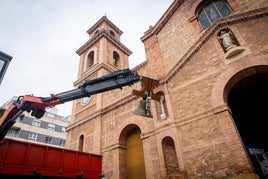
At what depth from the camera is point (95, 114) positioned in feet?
44.1

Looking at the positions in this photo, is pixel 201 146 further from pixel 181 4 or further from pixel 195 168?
pixel 181 4

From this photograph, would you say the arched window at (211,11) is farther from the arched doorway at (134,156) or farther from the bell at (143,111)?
the arched doorway at (134,156)

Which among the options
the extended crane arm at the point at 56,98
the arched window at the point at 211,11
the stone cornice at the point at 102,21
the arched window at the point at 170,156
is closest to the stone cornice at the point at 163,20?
the arched window at the point at 211,11

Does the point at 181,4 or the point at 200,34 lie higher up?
the point at 181,4

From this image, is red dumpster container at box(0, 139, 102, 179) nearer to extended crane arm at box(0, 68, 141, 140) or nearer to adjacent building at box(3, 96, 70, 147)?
extended crane arm at box(0, 68, 141, 140)

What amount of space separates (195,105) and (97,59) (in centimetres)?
1163

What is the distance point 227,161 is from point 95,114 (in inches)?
354

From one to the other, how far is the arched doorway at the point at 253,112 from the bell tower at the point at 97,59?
8.69 m

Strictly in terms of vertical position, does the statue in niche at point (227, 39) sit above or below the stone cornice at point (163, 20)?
below

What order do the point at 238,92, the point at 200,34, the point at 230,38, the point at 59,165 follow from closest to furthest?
the point at 59,165, the point at 230,38, the point at 238,92, the point at 200,34

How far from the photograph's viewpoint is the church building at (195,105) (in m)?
7.52

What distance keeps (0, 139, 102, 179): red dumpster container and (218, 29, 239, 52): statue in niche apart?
845 cm

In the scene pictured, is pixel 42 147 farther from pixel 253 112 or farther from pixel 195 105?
pixel 253 112

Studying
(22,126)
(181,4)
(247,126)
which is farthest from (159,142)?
(22,126)
